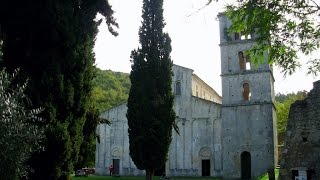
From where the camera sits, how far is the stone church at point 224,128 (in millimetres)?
28172

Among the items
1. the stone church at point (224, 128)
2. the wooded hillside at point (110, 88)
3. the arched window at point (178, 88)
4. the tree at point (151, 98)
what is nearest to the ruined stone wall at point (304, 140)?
the tree at point (151, 98)

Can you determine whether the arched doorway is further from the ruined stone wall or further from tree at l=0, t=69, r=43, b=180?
tree at l=0, t=69, r=43, b=180

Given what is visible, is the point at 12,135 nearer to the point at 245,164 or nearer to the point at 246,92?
the point at 245,164

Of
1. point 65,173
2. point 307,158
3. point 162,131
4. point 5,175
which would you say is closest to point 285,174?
point 307,158

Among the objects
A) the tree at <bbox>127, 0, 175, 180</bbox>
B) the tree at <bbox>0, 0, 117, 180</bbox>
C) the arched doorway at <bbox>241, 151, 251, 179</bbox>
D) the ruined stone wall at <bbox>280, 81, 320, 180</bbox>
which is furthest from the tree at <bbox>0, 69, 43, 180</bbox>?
the arched doorway at <bbox>241, 151, 251, 179</bbox>

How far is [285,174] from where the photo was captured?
1705 cm

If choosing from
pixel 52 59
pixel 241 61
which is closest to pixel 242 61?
pixel 241 61

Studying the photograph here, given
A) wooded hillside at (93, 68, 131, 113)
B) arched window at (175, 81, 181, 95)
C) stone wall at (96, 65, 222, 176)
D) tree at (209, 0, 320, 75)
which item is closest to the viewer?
tree at (209, 0, 320, 75)

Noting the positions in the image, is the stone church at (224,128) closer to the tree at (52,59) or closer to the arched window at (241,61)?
the arched window at (241,61)

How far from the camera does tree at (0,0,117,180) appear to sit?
10523 mm

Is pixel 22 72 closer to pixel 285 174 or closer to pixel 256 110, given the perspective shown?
pixel 285 174

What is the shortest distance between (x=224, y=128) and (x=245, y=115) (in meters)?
1.74

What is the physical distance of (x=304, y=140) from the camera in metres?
17.0

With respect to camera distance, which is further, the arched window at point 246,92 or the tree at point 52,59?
the arched window at point 246,92
